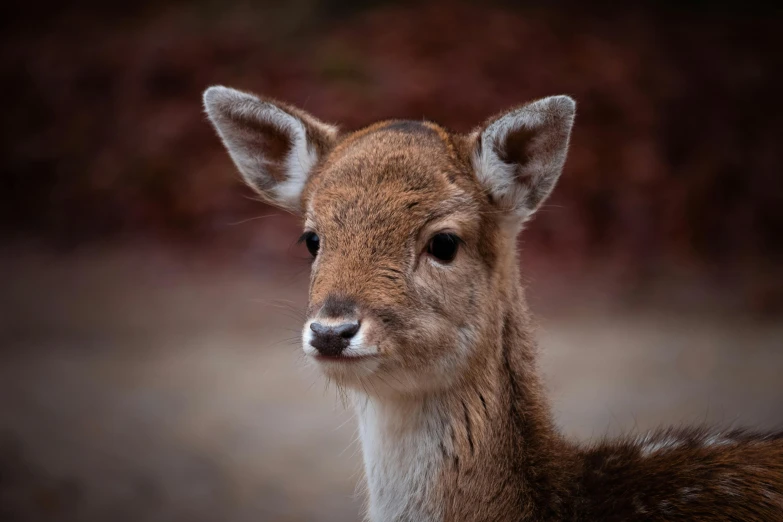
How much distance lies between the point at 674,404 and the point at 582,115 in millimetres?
6807

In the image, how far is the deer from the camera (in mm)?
3541

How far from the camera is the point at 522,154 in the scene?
4.08 metres

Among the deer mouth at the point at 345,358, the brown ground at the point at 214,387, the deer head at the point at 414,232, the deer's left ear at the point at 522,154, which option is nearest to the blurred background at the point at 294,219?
the brown ground at the point at 214,387

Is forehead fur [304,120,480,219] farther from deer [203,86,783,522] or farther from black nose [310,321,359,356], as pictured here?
black nose [310,321,359,356]

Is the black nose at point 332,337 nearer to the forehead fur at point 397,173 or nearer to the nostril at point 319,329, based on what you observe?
the nostril at point 319,329

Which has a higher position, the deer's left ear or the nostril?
the deer's left ear

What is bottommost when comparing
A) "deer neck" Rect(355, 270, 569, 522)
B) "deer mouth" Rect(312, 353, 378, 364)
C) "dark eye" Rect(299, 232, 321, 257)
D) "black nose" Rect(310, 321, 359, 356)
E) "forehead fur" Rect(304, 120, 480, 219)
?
"deer neck" Rect(355, 270, 569, 522)

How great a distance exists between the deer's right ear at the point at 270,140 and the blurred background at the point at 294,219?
4.45m

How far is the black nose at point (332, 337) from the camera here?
11.1 ft

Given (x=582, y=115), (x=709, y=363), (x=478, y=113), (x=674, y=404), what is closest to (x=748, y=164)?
(x=582, y=115)

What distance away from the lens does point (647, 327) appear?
35.6 ft

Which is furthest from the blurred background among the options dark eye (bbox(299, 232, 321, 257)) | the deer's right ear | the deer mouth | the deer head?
the deer mouth

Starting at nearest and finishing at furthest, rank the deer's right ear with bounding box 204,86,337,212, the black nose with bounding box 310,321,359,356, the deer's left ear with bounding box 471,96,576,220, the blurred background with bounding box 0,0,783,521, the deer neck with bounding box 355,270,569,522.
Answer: the black nose with bounding box 310,321,359,356
the deer neck with bounding box 355,270,569,522
the deer's left ear with bounding box 471,96,576,220
the deer's right ear with bounding box 204,86,337,212
the blurred background with bounding box 0,0,783,521

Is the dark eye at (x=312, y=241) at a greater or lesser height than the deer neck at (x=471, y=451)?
greater
